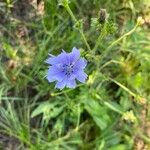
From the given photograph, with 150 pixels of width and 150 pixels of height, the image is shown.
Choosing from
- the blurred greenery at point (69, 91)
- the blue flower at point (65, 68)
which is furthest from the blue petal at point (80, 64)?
the blurred greenery at point (69, 91)

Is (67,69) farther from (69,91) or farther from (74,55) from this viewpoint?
(69,91)

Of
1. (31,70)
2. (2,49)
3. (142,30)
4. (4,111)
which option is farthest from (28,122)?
(142,30)

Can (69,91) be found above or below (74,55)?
below

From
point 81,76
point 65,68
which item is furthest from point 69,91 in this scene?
point 81,76

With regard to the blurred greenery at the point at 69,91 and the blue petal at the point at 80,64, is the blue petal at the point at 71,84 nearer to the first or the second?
the blue petal at the point at 80,64

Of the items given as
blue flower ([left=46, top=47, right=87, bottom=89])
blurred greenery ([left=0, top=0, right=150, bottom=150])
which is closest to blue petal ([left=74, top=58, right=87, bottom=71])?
blue flower ([left=46, top=47, right=87, bottom=89])
